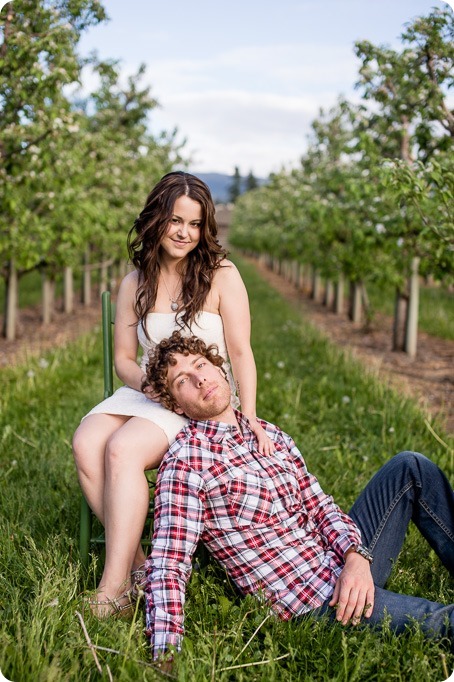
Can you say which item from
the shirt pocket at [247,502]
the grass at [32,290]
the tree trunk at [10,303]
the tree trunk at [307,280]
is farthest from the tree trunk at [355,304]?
the shirt pocket at [247,502]

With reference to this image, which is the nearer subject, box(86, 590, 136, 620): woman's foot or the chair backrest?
box(86, 590, 136, 620): woman's foot

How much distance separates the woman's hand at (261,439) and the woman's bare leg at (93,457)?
0.56m

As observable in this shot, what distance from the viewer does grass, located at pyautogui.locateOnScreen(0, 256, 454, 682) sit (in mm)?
2260

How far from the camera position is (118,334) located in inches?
131

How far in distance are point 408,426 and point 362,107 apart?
3965 mm

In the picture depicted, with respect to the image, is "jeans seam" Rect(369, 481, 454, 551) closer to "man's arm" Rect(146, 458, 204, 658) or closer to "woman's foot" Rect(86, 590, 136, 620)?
"man's arm" Rect(146, 458, 204, 658)

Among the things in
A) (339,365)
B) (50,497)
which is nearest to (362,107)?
(339,365)

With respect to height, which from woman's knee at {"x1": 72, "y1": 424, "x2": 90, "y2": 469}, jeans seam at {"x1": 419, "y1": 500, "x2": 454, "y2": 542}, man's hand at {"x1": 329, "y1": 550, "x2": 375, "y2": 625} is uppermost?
woman's knee at {"x1": 72, "y1": 424, "x2": 90, "y2": 469}

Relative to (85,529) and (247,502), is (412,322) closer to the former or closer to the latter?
(85,529)

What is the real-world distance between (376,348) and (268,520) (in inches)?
316

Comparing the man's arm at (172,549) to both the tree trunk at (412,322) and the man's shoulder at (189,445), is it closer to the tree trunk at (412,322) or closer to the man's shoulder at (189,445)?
the man's shoulder at (189,445)

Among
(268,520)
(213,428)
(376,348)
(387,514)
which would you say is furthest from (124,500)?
(376,348)

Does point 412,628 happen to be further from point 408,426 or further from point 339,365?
point 339,365

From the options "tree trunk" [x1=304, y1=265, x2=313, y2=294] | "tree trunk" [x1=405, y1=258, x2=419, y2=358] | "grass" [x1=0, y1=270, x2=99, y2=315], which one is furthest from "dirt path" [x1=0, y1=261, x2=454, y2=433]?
"tree trunk" [x1=304, y1=265, x2=313, y2=294]
